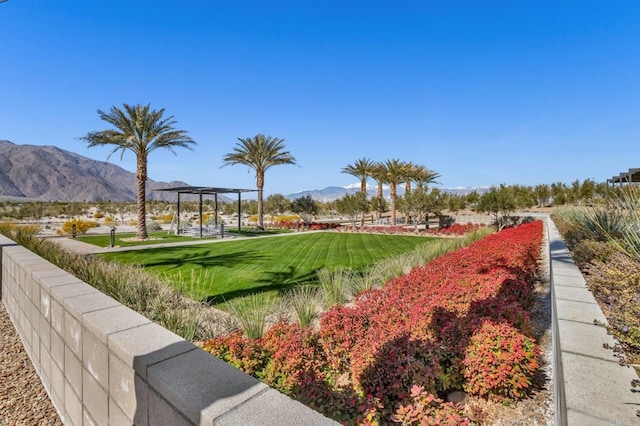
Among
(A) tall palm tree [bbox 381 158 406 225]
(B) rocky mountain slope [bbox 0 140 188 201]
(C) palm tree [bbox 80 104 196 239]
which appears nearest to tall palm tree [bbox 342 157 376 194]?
(A) tall palm tree [bbox 381 158 406 225]

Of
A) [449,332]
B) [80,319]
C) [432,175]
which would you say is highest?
[432,175]

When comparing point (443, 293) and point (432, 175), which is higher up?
point (432, 175)

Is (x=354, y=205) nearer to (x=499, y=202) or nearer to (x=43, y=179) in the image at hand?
(x=499, y=202)

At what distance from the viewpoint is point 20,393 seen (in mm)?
3504

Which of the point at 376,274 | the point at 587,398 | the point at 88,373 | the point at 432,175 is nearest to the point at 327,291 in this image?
the point at 376,274

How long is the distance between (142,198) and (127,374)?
19779 millimetres

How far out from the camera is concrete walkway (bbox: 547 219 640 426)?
155 cm

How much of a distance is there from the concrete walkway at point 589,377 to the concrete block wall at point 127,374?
4.47ft

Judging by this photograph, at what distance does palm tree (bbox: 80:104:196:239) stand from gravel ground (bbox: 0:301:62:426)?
1516cm

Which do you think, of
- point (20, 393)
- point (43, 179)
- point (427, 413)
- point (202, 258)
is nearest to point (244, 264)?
point (202, 258)

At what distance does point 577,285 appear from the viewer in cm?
407

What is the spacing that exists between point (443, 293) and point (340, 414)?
2.37m

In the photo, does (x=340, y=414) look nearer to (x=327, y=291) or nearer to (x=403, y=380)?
(x=403, y=380)

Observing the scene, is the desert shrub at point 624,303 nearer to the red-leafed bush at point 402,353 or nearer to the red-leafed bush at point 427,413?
the red-leafed bush at point 402,353
